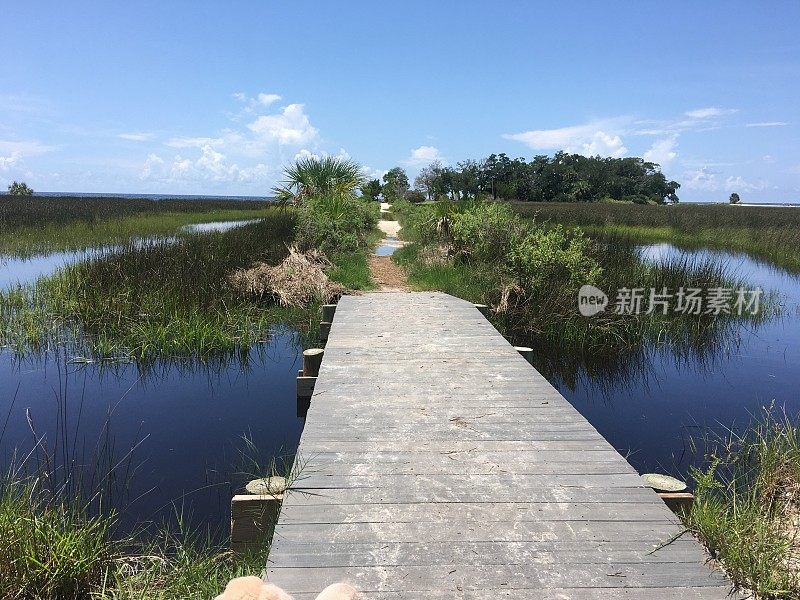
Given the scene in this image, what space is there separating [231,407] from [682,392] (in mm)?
4892

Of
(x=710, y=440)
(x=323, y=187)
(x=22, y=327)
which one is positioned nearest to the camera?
(x=710, y=440)

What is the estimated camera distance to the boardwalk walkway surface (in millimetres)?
2146

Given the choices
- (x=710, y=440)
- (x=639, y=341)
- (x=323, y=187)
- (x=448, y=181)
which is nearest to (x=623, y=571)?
(x=710, y=440)

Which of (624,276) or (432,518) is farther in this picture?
(624,276)

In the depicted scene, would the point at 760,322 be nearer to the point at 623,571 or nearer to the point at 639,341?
the point at 639,341

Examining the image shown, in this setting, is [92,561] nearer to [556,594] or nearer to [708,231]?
[556,594]

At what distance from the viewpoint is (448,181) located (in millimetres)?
56562

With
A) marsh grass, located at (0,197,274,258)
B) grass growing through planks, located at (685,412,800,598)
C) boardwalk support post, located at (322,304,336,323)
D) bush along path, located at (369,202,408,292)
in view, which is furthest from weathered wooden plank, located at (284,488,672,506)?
marsh grass, located at (0,197,274,258)

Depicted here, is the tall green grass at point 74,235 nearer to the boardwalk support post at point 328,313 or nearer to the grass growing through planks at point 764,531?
the boardwalk support post at point 328,313

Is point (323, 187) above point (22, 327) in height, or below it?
above

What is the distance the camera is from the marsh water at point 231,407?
4270 millimetres

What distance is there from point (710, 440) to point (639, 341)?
3517 mm

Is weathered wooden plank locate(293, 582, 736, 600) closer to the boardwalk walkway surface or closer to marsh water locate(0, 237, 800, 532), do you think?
the boardwalk walkway surface

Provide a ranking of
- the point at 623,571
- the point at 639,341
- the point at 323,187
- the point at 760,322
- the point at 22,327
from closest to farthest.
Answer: the point at 623,571 < the point at 22,327 < the point at 639,341 < the point at 760,322 < the point at 323,187
